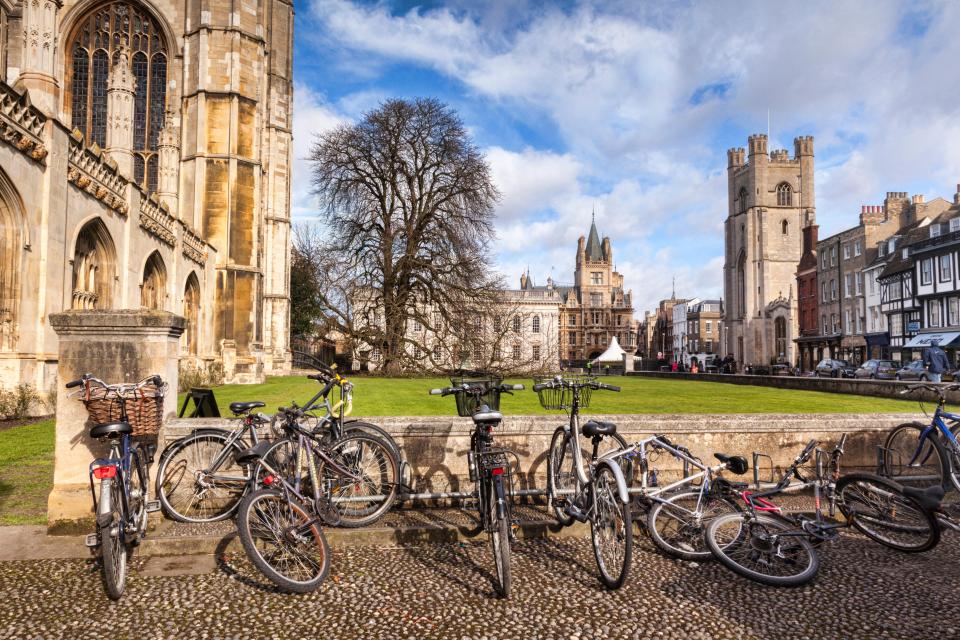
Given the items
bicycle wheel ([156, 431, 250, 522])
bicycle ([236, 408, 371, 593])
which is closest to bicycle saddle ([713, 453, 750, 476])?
A: bicycle ([236, 408, 371, 593])

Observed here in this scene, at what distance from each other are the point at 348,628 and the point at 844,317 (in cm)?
5989

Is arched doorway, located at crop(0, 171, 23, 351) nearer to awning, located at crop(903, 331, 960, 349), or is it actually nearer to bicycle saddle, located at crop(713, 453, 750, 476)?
bicycle saddle, located at crop(713, 453, 750, 476)

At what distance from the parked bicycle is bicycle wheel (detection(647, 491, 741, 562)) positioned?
7.05 feet

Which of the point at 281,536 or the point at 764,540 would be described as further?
the point at 764,540

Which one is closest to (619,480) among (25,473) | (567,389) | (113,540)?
(567,389)

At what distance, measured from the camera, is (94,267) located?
16.9 meters

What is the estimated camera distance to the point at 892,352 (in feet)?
155

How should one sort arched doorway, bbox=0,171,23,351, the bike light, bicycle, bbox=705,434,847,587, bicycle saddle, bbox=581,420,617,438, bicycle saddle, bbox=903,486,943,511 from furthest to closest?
arched doorway, bbox=0,171,23,351, bicycle saddle, bbox=581,420,617,438, bicycle saddle, bbox=903,486,943,511, bicycle, bbox=705,434,847,587, the bike light

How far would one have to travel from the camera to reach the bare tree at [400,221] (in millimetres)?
29359

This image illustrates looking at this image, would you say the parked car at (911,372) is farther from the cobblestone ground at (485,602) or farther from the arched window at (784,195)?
the arched window at (784,195)

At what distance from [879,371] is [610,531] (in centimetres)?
3437

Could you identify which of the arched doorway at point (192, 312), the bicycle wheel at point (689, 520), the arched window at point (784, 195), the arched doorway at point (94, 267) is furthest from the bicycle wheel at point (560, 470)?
the arched window at point (784, 195)

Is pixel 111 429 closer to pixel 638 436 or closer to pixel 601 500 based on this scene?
pixel 601 500

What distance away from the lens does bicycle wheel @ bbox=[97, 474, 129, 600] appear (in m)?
3.63
